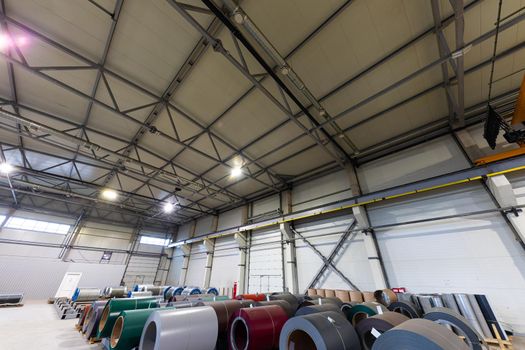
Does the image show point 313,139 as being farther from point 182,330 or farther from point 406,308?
point 182,330

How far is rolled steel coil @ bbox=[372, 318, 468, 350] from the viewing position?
160 cm

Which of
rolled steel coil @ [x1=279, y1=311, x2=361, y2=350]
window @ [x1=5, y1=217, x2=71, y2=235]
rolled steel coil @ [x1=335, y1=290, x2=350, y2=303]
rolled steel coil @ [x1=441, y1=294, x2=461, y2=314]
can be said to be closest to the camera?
rolled steel coil @ [x1=279, y1=311, x2=361, y2=350]

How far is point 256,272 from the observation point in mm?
11180

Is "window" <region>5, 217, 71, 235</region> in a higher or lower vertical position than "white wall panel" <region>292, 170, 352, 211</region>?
lower

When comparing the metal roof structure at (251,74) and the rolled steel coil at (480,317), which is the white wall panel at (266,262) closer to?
the metal roof structure at (251,74)

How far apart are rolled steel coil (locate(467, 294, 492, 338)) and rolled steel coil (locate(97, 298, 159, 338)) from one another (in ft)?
27.6

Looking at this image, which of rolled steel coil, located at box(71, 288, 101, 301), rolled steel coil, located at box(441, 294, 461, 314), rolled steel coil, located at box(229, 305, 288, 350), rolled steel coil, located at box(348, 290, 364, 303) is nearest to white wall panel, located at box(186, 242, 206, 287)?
rolled steel coil, located at box(71, 288, 101, 301)

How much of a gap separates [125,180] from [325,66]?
1280 cm

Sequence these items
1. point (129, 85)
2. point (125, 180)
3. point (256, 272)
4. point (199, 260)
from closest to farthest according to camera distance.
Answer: point (129, 85), point (256, 272), point (125, 180), point (199, 260)

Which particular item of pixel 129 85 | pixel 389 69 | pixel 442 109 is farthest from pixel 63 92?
pixel 442 109

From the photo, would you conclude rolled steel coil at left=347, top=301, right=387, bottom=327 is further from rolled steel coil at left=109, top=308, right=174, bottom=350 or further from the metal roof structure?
the metal roof structure

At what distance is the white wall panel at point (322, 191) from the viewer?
365 inches

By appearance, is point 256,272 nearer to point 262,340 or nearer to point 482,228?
point 262,340

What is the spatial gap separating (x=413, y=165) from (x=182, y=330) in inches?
352
